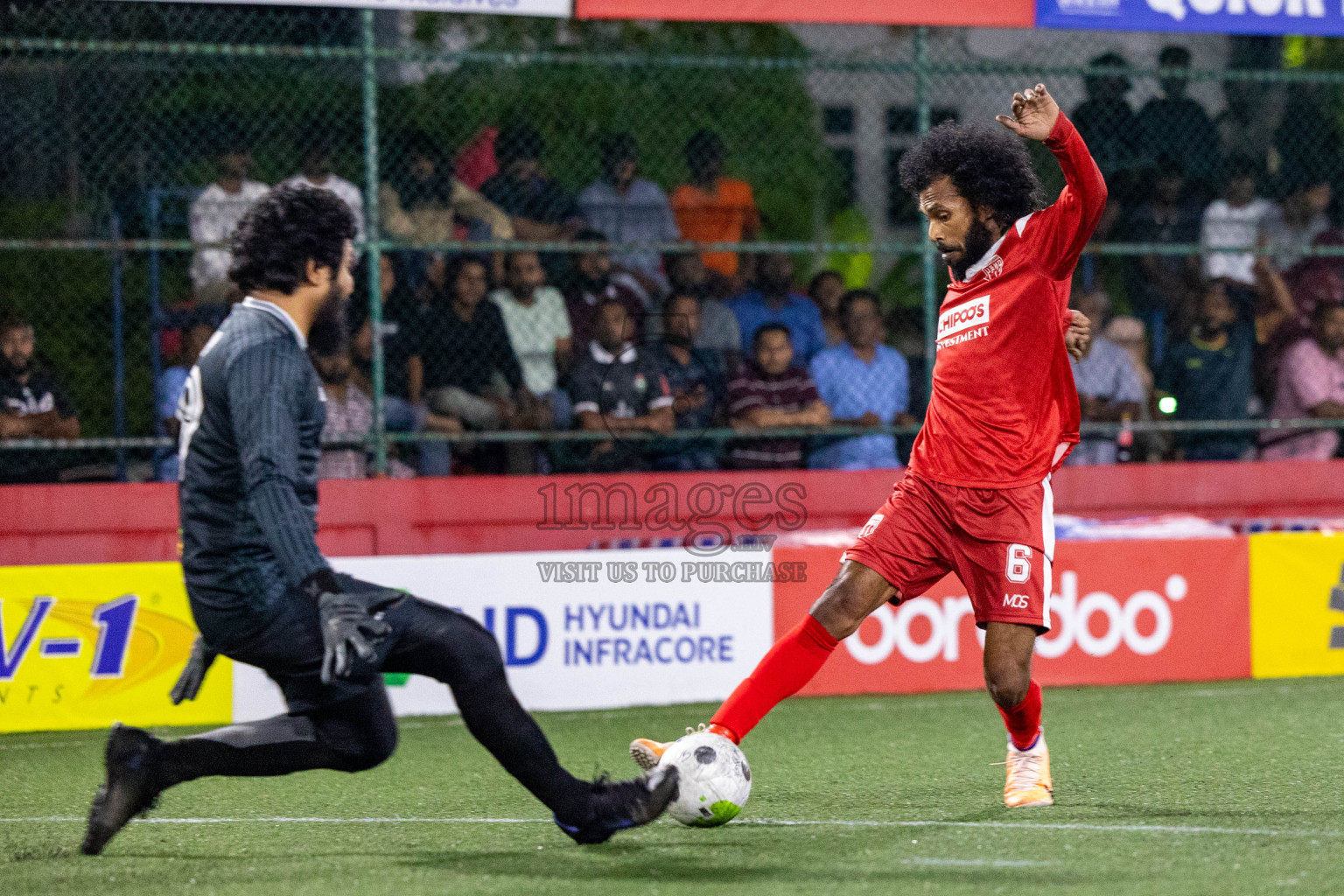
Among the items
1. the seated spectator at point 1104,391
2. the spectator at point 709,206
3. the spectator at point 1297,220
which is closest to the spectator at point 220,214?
the spectator at point 709,206

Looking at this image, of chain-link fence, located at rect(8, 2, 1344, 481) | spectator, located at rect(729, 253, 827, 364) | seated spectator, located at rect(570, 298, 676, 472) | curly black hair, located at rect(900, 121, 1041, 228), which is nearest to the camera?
curly black hair, located at rect(900, 121, 1041, 228)

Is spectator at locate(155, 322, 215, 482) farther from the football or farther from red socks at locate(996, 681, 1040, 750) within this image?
red socks at locate(996, 681, 1040, 750)

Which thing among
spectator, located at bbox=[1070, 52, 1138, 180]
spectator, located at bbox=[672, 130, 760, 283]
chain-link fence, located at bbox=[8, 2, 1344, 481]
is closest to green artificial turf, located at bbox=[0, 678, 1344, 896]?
chain-link fence, located at bbox=[8, 2, 1344, 481]

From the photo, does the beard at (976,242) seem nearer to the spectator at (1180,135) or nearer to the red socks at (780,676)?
the red socks at (780,676)

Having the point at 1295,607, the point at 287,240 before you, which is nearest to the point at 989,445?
the point at 287,240

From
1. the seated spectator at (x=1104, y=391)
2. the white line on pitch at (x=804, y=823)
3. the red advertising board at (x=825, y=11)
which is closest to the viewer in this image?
the white line on pitch at (x=804, y=823)

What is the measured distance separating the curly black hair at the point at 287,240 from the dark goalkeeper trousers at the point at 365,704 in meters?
0.79

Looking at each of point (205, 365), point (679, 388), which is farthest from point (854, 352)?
point (205, 365)

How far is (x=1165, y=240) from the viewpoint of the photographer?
10594 millimetres

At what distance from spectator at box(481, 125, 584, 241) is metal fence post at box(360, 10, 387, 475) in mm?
1183

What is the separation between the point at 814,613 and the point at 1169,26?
5.73 meters

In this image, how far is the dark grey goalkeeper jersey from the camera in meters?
3.81

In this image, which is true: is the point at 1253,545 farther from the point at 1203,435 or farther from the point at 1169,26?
the point at 1169,26

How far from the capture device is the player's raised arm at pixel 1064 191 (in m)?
4.62
